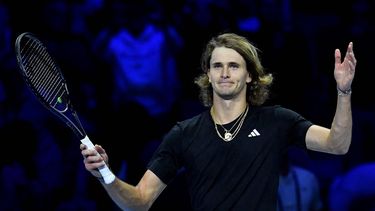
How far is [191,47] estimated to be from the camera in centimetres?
652

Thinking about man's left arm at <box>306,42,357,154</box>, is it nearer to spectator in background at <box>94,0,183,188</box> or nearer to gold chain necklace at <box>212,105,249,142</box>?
gold chain necklace at <box>212,105,249,142</box>

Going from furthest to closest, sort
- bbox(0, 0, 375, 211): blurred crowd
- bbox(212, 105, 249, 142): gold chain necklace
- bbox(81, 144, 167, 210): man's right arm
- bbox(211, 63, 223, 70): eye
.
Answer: bbox(0, 0, 375, 211): blurred crowd < bbox(211, 63, 223, 70): eye < bbox(212, 105, 249, 142): gold chain necklace < bbox(81, 144, 167, 210): man's right arm

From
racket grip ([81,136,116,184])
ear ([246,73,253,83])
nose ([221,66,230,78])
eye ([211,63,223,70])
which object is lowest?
racket grip ([81,136,116,184])

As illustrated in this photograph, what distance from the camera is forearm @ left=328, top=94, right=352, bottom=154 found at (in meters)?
3.13

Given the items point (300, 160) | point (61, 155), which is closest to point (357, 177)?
point (300, 160)

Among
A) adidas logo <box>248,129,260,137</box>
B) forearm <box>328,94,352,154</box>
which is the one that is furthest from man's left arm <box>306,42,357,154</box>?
adidas logo <box>248,129,260,137</box>

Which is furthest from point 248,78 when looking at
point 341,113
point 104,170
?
point 104,170

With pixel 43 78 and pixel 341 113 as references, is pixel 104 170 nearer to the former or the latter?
pixel 43 78

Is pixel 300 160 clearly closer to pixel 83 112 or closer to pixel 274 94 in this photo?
pixel 274 94

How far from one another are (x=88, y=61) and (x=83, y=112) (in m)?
0.50

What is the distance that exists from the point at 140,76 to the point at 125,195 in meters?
3.30

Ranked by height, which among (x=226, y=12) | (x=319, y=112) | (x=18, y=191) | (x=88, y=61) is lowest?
(x=18, y=191)

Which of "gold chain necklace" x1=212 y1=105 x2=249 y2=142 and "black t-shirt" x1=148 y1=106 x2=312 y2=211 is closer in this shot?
"black t-shirt" x1=148 y1=106 x2=312 y2=211

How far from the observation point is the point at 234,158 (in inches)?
129
